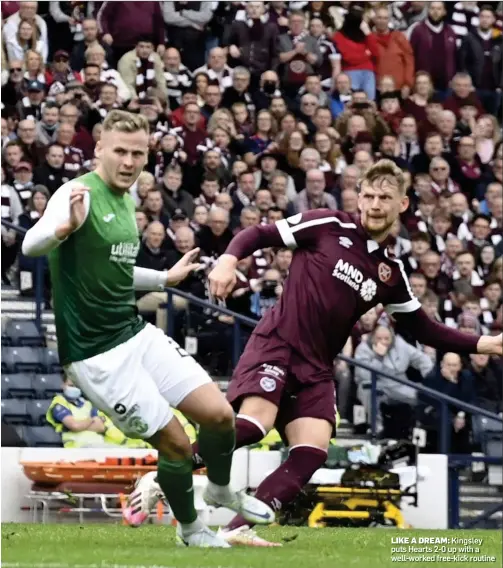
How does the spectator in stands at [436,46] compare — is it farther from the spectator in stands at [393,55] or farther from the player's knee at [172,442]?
the player's knee at [172,442]

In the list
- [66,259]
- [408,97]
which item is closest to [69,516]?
[66,259]

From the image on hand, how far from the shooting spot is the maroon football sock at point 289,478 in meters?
9.24

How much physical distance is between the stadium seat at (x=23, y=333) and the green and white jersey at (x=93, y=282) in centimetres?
772

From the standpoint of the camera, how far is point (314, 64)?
67.8 ft

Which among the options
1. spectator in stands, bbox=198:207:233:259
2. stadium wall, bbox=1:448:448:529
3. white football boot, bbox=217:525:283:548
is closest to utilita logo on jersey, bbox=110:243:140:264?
white football boot, bbox=217:525:283:548

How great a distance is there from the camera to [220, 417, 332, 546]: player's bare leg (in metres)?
9.12

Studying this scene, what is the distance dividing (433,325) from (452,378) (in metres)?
7.19

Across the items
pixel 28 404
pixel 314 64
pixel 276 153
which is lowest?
pixel 28 404

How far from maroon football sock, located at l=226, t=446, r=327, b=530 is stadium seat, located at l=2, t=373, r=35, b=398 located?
6365mm

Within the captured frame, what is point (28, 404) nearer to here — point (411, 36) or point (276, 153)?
point (276, 153)

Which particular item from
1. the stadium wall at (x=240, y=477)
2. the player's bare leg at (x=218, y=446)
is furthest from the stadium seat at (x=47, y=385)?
the player's bare leg at (x=218, y=446)

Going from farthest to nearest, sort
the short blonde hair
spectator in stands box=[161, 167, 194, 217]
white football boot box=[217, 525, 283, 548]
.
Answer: spectator in stands box=[161, 167, 194, 217], the short blonde hair, white football boot box=[217, 525, 283, 548]

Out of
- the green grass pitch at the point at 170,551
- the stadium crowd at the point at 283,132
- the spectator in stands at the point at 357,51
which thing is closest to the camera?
the green grass pitch at the point at 170,551

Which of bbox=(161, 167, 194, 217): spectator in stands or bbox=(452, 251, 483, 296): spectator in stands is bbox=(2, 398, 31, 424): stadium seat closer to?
bbox=(161, 167, 194, 217): spectator in stands
